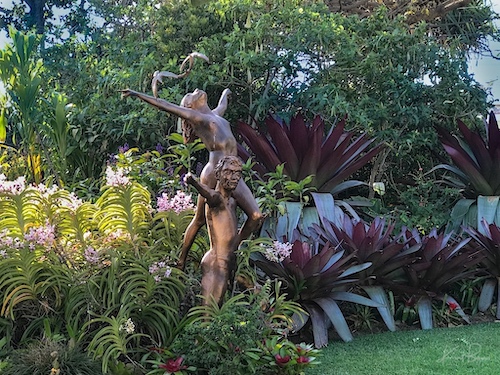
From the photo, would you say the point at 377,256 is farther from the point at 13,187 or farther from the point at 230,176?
the point at 13,187

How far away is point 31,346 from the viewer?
9.78 ft

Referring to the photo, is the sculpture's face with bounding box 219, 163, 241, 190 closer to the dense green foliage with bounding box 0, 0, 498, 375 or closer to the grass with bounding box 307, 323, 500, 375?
the dense green foliage with bounding box 0, 0, 498, 375

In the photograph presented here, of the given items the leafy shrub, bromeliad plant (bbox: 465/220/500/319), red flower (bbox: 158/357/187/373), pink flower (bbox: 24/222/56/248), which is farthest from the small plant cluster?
bromeliad plant (bbox: 465/220/500/319)

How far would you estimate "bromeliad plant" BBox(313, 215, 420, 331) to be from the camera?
13.6 feet

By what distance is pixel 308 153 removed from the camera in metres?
4.93

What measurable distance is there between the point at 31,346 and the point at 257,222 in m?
1.36

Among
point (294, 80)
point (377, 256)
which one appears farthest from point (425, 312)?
point (294, 80)

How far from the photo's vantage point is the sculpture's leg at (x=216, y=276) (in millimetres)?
3123

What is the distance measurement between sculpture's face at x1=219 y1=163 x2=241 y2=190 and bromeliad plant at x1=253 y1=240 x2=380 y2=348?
994 mm

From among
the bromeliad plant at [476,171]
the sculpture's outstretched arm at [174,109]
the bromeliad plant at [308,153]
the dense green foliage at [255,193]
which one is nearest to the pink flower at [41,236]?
the dense green foliage at [255,193]

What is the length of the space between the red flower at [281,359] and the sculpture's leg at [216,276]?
0.45 m

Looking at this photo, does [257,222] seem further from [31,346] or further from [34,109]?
[34,109]

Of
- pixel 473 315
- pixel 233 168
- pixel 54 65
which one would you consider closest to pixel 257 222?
pixel 233 168

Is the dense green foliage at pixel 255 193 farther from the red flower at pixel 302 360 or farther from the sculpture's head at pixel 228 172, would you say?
the sculpture's head at pixel 228 172
